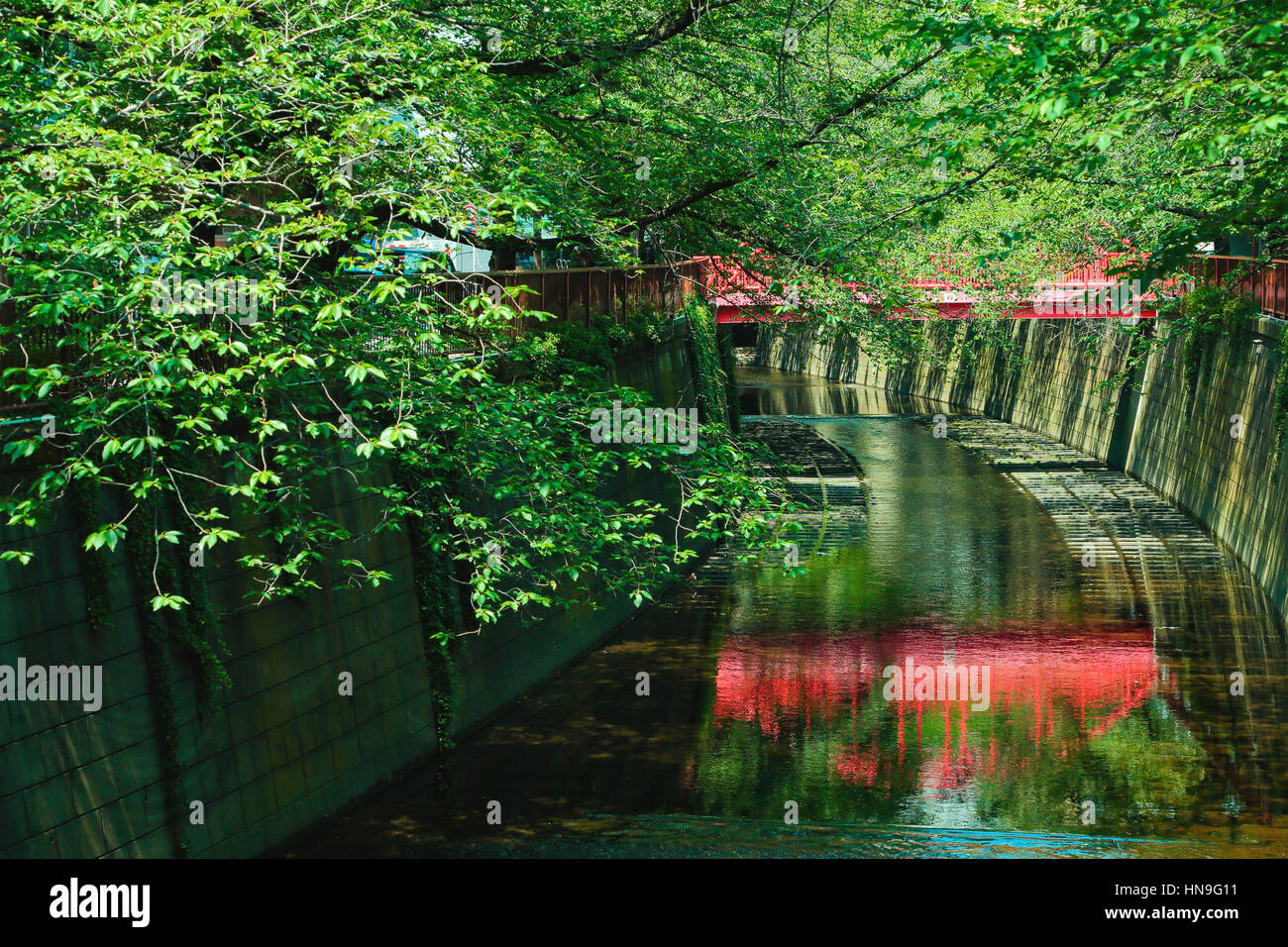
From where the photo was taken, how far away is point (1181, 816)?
14273 millimetres

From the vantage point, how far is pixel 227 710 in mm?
12250

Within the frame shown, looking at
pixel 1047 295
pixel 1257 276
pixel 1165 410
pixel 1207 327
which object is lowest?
pixel 1165 410

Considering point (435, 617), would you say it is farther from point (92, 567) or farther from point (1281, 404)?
point (1281, 404)

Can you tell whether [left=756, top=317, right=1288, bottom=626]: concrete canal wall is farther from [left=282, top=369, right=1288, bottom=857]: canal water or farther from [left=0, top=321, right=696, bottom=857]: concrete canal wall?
[left=0, top=321, right=696, bottom=857]: concrete canal wall

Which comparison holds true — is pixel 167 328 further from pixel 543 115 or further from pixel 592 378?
pixel 543 115

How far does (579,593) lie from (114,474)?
1060cm

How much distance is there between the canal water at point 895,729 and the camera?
13.9 metres

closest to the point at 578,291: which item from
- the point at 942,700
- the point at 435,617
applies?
the point at 435,617

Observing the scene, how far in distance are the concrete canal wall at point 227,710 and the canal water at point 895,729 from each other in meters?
0.61

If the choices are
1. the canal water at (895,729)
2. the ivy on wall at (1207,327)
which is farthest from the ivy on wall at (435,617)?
the ivy on wall at (1207,327)

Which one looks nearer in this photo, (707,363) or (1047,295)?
(707,363)

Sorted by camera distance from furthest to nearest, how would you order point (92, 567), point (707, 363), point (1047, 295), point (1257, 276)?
point (1047, 295)
point (707, 363)
point (1257, 276)
point (92, 567)

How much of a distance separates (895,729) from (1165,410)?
19832 mm

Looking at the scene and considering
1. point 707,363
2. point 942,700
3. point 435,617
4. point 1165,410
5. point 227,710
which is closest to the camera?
point 227,710
